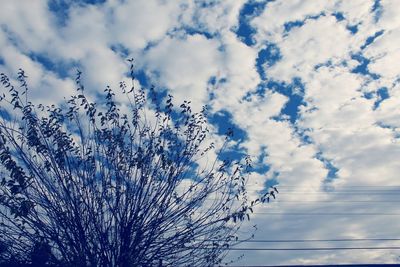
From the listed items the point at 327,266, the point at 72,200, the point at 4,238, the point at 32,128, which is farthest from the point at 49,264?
the point at 327,266

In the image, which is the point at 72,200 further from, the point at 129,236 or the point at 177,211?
the point at 177,211

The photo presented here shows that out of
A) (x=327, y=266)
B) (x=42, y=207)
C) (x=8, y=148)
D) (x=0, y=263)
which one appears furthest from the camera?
(x=327, y=266)

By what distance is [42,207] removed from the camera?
9.41 m

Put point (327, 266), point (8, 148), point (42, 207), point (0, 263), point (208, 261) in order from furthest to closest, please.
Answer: point (327, 266), point (208, 261), point (0, 263), point (42, 207), point (8, 148)

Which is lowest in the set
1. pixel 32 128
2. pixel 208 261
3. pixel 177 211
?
pixel 208 261

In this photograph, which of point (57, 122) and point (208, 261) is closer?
point (57, 122)

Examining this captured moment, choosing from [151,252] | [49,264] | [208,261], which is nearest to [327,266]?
[208,261]

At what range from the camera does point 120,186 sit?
982 centimetres

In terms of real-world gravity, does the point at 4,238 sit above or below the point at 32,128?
below

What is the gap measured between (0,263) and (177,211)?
4.62m

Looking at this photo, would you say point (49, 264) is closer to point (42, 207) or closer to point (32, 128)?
point (42, 207)

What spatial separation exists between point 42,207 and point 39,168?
928 mm

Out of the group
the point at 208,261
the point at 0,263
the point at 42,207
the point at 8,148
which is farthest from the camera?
the point at 208,261

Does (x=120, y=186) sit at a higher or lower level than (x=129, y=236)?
higher
